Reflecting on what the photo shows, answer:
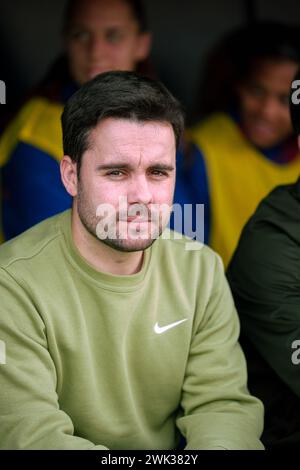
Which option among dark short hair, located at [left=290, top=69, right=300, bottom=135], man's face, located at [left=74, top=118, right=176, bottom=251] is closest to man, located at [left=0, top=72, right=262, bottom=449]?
man's face, located at [left=74, top=118, right=176, bottom=251]

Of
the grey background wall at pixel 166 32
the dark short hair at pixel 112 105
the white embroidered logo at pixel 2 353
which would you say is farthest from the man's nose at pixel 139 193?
the grey background wall at pixel 166 32

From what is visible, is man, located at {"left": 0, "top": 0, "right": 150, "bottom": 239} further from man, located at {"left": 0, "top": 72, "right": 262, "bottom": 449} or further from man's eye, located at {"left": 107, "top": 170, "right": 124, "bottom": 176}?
man's eye, located at {"left": 107, "top": 170, "right": 124, "bottom": 176}

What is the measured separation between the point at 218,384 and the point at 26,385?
47 cm

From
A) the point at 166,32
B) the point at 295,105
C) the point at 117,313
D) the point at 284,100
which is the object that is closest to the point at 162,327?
the point at 117,313

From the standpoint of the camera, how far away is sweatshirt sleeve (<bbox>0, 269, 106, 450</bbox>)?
1692 millimetres

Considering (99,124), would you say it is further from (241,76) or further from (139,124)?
(241,76)

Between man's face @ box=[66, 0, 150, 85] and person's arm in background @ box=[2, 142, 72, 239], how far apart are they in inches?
14.2

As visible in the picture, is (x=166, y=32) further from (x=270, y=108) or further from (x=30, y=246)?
(x=30, y=246)

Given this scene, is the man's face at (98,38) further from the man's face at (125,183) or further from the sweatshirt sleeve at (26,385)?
the sweatshirt sleeve at (26,385)

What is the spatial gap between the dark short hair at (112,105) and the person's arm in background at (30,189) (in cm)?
71

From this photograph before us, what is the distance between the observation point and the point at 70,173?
6.22 feet

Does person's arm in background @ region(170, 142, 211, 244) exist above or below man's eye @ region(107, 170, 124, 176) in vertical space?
below

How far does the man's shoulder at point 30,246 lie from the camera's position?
1.82m

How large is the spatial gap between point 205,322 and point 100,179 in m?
0.44
